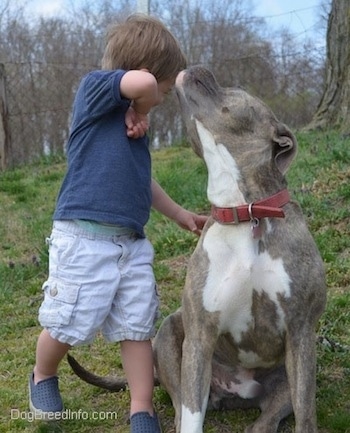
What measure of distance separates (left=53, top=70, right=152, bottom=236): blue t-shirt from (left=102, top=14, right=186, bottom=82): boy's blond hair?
0.51 feet

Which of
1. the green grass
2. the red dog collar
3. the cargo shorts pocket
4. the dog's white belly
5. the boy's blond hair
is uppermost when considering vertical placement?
the boy's blond hair

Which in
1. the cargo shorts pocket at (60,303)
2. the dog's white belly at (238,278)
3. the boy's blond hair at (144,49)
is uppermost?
the boy's blond hair at (144,49)

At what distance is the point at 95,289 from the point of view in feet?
11.3

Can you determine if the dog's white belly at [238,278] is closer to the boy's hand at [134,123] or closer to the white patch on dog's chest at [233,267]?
the white patch on dog's chest at [233,267]

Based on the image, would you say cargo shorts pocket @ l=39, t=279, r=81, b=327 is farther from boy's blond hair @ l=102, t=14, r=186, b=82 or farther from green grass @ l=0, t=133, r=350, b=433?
boy's blond hair @ l=102, t=14, r=186, b=82

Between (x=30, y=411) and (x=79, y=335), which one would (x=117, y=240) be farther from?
(x=30, y=411)

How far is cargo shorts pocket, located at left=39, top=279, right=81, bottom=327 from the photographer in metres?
3.43

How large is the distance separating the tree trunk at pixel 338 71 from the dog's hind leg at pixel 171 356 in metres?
5.23

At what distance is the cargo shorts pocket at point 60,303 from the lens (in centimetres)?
343

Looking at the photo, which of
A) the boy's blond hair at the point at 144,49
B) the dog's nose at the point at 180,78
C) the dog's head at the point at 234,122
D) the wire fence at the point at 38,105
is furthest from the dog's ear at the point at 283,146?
the wire fence at the point at 38,105

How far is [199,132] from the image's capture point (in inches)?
132

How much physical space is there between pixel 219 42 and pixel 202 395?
432 inches

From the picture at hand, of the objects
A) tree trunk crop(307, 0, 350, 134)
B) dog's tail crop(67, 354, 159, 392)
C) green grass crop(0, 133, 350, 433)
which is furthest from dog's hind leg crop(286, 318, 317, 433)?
tree trunk crop(307, 0, 350, 134)

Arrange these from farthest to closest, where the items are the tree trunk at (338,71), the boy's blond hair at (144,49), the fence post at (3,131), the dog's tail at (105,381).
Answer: the fence post at (3,131), the tree trunk at (338,71), the dog's tail at (105,381), the boy's blond hair at (144,49)
